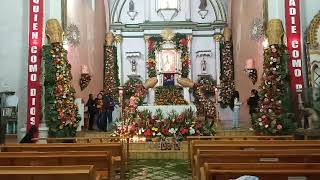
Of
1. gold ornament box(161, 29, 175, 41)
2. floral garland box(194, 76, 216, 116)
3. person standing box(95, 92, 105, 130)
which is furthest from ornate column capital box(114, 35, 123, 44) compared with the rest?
person standing box(95, 92, 105, 130)

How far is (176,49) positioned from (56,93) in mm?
8869

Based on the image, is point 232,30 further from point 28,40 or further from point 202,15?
point 28,40

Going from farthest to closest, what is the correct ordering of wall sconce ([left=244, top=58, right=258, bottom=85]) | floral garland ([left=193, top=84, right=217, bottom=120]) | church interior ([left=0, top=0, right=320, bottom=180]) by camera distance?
floral garland ([left=193, top=84, right=217, bottom=120]), wall sconce ([left=244, top=58, right=258, bottom=85]), church interior ([left=0, top=0, right=320, bottom=180])

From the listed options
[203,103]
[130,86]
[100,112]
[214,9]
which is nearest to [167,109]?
[100,112]

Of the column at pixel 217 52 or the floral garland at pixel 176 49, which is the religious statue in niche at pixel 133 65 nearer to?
the floral garland at pixel 176 49

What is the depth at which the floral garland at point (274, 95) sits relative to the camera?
10441mm

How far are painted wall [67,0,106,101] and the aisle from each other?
542cm

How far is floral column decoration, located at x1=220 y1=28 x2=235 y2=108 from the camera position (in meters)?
18.2

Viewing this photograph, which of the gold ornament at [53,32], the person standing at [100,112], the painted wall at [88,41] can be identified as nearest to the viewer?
the gold ornament at [53,32]

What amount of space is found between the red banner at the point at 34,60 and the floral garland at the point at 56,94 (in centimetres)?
27

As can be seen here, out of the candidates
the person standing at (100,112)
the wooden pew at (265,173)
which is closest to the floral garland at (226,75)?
the person standing at (100,112)

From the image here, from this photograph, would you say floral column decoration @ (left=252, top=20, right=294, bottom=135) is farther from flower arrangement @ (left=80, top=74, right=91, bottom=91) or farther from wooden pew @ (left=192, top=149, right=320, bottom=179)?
flower arrangement @ (left=80, top=74, right=91, bottom=91)

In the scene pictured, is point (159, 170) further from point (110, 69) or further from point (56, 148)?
point (110, 69)

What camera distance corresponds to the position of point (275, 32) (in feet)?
36.1
